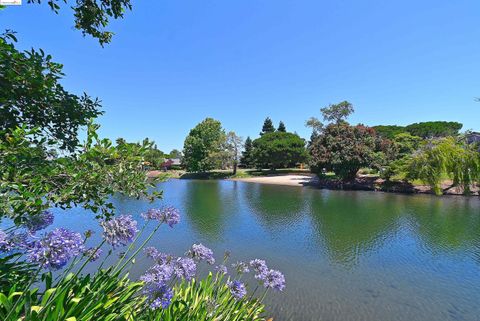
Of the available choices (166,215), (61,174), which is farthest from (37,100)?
(166,215)

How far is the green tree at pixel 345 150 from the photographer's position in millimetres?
27000

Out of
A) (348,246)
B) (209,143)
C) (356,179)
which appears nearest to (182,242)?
(348,246)

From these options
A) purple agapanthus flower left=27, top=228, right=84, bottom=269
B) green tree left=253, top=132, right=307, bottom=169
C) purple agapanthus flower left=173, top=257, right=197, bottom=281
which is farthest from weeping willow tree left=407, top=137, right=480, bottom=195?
purple agapanthus flower left=27, top=228, right=84, bottom=269

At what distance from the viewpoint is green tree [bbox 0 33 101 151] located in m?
2.30

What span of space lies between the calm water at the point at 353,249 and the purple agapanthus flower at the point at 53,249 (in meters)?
4.67

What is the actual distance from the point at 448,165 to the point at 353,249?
18157 millimetres

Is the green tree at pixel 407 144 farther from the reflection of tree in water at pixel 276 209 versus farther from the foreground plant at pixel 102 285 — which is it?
the foreground plant at pixel 102 285

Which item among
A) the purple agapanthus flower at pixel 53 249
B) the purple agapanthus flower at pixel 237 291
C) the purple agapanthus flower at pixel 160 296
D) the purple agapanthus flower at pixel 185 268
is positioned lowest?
the purple agapanthus flower at pixel 237 291

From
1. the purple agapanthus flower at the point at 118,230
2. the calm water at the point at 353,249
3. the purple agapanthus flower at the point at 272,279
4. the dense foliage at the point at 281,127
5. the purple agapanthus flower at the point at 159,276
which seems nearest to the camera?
the purple agapanthus flower at the point at 118,230

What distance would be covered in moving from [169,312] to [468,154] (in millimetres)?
26973

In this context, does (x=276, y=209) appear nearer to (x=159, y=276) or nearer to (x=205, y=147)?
(x=159, y=276)

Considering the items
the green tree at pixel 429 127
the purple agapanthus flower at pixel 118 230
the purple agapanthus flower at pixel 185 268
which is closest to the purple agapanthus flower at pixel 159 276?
the purple agapanthus flower at pixel 185 268

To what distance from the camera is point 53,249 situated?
195cm

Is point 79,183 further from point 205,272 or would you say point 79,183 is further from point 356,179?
point 356,179
